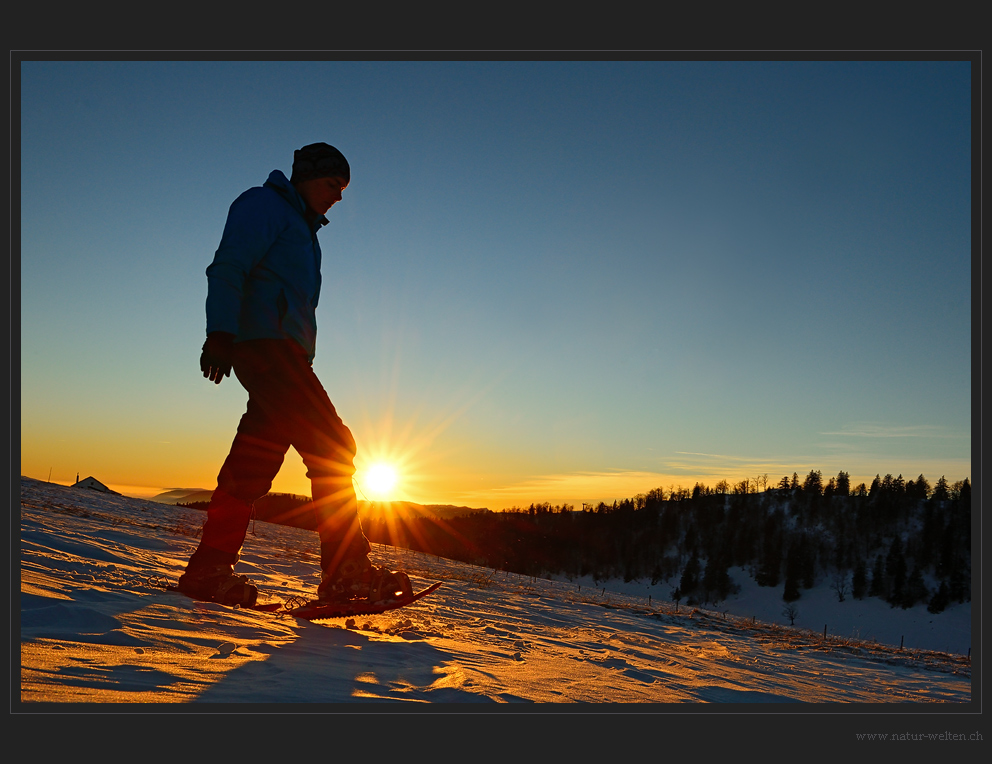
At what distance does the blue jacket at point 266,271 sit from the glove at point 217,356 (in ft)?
0.11

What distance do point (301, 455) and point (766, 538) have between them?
4443 inches

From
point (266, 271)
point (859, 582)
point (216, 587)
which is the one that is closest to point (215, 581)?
point (216, 587)

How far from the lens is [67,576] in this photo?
2787mm

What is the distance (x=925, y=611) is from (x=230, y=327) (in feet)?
328

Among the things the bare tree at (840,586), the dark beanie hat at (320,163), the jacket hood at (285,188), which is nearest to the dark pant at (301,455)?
the jacket hood at (285,188)

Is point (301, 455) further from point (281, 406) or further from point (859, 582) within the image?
point (859, 582)

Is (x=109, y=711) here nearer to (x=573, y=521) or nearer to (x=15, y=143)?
(x=15, y=143)

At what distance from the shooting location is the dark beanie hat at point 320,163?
3074 mm

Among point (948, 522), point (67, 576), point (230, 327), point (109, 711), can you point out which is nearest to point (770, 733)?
point (109, 711)

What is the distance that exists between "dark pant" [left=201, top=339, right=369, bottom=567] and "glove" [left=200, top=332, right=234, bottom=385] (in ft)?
0.77

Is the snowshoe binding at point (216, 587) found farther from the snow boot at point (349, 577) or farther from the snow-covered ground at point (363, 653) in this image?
the snow boot at point (349, 577)

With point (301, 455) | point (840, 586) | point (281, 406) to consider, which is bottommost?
point (840, 586)

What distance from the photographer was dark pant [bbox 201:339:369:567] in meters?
2.84

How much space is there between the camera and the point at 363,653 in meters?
2.23
